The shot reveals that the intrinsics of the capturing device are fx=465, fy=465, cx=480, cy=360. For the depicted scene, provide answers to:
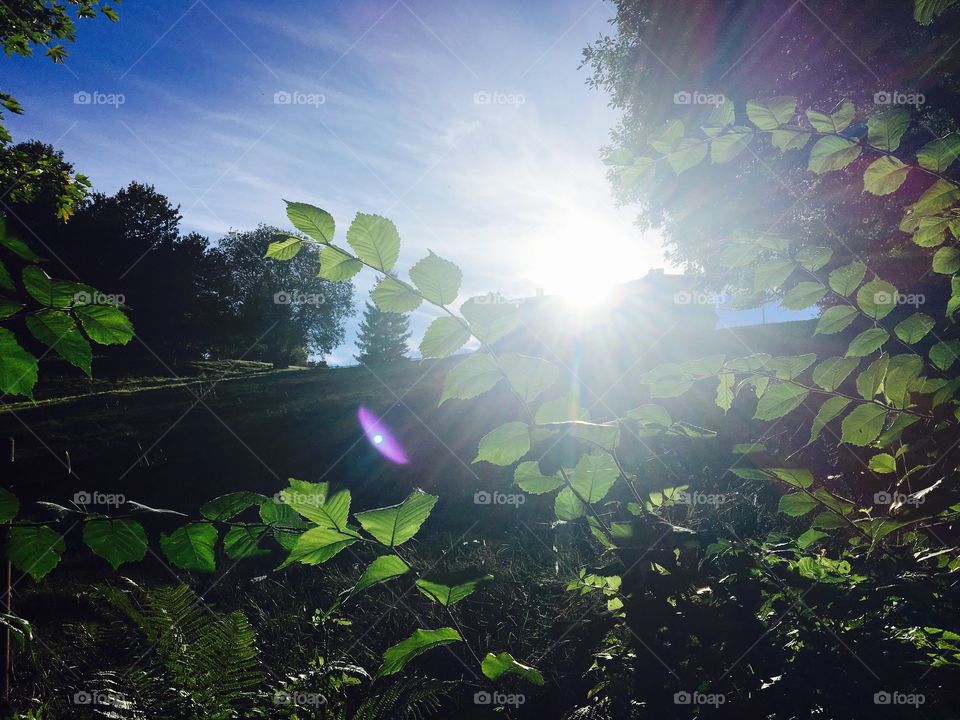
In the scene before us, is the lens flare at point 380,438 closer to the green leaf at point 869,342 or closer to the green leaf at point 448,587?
the green leaf at point 869,342

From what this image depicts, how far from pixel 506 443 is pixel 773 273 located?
41.3 inches

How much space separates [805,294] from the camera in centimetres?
135

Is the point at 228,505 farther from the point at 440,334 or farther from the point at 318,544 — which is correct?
the point at 440,334

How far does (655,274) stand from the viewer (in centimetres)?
2372

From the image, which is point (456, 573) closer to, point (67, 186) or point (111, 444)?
point (67, 186)

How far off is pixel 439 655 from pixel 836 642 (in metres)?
1.81

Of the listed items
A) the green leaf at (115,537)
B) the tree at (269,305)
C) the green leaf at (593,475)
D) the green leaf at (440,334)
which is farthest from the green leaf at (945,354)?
the tree at (269,305)

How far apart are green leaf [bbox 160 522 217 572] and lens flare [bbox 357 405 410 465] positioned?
363 inches

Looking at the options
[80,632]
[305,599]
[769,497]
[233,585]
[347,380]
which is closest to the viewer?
[769,497]

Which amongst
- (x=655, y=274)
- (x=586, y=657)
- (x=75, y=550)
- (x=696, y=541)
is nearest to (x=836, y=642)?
(x=696, y=541)

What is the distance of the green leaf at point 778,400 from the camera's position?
3.81 feet

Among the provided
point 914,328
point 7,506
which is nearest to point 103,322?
point 7,506

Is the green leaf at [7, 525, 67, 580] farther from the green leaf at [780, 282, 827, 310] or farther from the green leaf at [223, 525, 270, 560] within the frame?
the green leaf at [780, 282, 827, 310]

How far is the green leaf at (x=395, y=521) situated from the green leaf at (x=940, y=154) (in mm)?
1332
